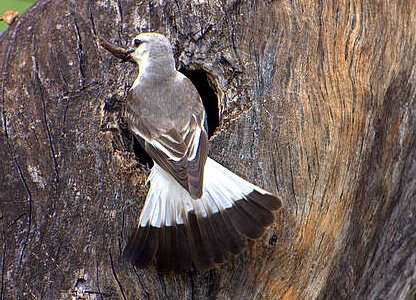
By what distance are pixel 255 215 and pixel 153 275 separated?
0.80 m

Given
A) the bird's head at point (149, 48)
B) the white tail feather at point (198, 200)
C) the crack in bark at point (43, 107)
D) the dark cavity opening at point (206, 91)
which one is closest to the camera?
the white tail feather at point (198, 200)

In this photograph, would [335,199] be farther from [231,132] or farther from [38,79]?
[38,79]

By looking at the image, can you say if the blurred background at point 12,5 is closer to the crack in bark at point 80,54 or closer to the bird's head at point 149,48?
the crack in bark at point 80,54

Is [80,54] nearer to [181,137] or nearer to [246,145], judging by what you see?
[181,137]

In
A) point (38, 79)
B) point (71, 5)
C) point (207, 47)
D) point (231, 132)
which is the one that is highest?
point (71, 5)

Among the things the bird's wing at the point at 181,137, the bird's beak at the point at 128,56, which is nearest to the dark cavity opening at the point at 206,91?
the bird's wing at the point at 181,137

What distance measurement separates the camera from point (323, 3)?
458 centimetres

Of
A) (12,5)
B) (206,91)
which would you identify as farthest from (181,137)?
(12,5)

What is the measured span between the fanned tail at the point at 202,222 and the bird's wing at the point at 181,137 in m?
0.17

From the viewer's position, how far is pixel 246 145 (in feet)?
13.5

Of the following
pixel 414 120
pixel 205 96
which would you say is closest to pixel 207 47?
pixel 205 96

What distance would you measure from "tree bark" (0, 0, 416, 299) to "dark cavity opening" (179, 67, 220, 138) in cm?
24

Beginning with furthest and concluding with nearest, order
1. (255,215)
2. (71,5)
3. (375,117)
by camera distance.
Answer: (71,5), (375,117), (255,215)

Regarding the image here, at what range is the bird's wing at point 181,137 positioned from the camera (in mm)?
3834
